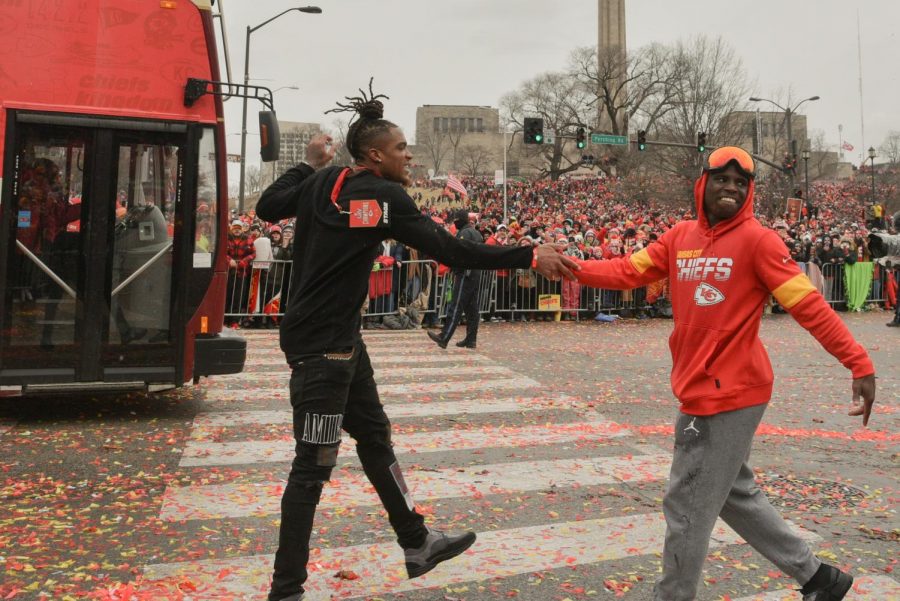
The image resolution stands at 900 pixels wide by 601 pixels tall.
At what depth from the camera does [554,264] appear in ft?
12.4

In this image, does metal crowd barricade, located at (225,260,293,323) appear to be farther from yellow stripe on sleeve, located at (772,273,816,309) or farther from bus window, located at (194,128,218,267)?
yellow stripe on sleeve, located at (772,273,816,309)

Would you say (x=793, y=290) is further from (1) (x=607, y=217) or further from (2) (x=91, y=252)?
(1) (x=607, y=217)

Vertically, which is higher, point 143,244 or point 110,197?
point 110,197

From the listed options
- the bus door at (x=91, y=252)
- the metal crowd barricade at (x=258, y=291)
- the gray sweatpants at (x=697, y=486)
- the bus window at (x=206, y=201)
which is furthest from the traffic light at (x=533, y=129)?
the gray sweatpants at (x=697, y=486)

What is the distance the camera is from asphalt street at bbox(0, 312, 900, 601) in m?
4.04

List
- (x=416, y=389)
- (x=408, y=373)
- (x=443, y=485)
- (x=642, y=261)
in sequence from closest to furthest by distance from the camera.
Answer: (x=642, y=261)
(x=443, y=485)
(x=416, y=389)
(x=408, y=373)

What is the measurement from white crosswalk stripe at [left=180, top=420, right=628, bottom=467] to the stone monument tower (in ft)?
236

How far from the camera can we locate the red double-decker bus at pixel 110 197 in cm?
729

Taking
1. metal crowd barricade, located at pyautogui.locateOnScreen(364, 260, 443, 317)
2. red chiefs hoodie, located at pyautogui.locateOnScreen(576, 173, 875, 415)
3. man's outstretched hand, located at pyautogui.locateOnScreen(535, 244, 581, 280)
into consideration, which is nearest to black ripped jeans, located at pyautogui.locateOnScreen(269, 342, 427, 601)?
man's outstretched hand, located at pyautogui.locateOnScreen(535, 244, 581, 280)

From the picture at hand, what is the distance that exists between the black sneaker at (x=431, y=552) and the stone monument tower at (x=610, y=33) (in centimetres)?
7547

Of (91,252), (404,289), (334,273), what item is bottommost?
(334,273)

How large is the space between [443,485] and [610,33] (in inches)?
3139

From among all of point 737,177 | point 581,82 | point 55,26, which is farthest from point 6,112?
point 581,82

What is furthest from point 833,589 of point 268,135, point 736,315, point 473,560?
point 268,135
